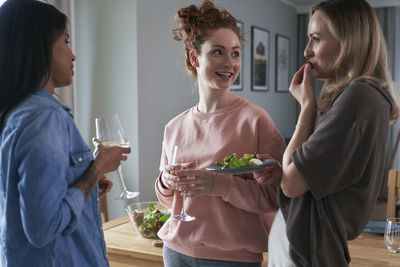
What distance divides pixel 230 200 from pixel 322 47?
0.56 m

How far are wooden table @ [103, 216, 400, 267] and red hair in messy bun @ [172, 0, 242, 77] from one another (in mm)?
882

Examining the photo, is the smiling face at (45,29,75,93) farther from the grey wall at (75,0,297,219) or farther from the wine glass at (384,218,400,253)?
the grey wall at (75,0,297,219)

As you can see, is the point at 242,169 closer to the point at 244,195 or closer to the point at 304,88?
the point at 244,195

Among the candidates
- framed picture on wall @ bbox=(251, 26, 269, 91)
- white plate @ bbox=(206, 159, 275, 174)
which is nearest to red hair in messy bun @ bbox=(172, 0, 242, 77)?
white plate @ bbox=(206, 159, 275, 174)

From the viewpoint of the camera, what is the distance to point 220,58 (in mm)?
1544

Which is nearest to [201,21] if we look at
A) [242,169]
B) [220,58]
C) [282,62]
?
[220,58]

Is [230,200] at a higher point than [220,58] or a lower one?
lower

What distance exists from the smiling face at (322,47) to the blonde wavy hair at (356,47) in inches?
0.9

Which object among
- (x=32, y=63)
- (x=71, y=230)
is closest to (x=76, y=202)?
(x=71, y=230)

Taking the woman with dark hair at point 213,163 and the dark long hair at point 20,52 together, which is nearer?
the dark long hair at point 20,52

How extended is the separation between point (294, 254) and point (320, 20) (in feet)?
2.15

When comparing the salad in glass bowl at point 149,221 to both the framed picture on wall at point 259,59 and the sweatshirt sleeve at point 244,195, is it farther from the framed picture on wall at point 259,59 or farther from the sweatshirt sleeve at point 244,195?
the framed picture on wall at point 259,59

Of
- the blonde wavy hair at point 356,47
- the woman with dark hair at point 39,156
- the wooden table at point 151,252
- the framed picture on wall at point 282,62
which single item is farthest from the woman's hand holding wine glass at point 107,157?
the framed picture on wall at point 282,62

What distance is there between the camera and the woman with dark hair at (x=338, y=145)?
3.46 ft
